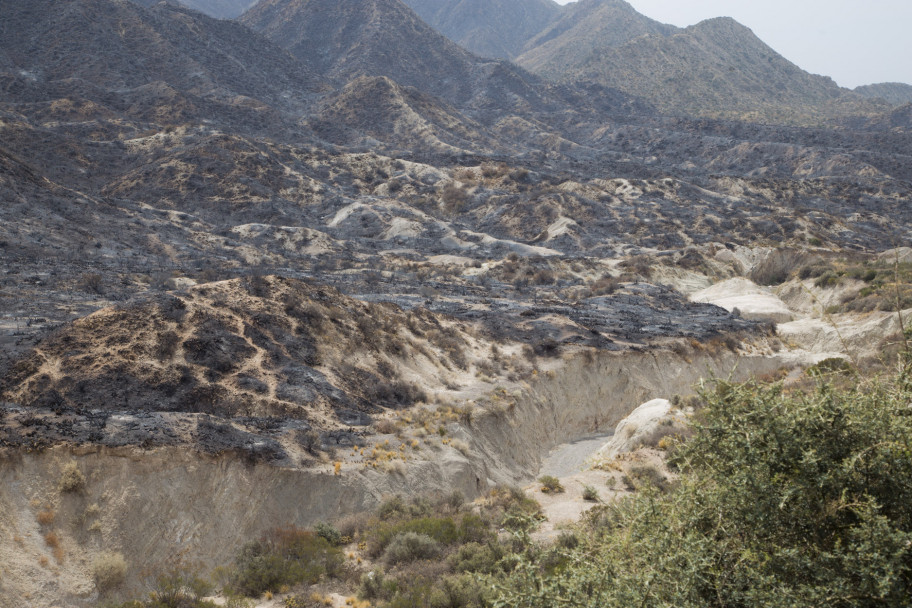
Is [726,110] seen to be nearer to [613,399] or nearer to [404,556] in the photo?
[613,399]

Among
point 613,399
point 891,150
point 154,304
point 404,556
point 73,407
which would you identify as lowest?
point 613,399

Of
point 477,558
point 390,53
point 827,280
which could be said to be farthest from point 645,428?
point 390,53

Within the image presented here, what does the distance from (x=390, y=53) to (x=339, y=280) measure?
121m

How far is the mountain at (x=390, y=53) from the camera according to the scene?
141 m

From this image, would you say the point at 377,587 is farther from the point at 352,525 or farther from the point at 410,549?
the point at 352,525

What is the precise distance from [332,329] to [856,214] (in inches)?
3136

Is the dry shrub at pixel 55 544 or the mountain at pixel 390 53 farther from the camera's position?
the mountain at pixel 390 53

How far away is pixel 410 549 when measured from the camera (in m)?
12.7

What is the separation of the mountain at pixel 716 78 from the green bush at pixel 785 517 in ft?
494

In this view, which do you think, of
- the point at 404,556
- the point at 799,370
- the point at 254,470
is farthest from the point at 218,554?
the point at 799,370

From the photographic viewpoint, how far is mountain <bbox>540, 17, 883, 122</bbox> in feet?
497

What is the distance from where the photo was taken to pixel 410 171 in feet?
254

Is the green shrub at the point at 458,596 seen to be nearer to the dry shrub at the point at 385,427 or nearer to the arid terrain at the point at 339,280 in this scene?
the arid terrain at the point at 339,280

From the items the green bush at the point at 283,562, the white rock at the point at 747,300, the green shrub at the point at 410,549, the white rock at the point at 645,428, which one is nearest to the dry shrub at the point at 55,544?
the green bush at the point at 283,562
